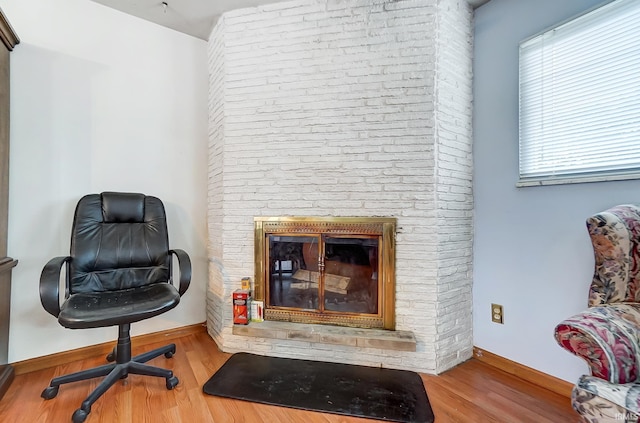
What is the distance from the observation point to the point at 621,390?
2.79 ft

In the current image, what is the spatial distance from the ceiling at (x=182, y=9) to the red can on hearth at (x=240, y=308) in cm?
→ 200

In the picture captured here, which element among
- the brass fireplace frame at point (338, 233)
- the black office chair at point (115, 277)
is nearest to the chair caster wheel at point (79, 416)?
the black office chair at point (115, 277)

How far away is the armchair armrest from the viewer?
89cm

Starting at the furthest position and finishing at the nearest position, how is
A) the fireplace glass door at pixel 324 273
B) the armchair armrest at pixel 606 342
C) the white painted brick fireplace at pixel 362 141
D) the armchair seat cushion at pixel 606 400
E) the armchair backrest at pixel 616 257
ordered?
the fireplace glass door at pixel 324 273, the white painted brick fireplace at pixel 362 141, the armchair backrest at pixel 616 257, the armchair armrest at pixel 606 342, the armchair seat cushion at pixel 606 400

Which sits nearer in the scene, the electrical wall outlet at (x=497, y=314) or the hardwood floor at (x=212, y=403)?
the hardwood floor at (x=212, y=403)

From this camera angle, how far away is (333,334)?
70.4 inches

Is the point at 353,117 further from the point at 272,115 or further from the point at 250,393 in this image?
the point at 250,393

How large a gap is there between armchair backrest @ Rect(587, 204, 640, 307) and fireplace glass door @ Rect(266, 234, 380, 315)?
1.04 m

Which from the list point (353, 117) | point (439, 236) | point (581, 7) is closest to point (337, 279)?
point (439, 236)

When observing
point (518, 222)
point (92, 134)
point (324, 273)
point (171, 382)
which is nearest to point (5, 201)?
point (92, 134)

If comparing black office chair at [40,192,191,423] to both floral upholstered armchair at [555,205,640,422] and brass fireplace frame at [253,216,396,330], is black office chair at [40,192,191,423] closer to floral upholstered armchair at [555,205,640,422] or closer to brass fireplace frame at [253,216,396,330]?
brass fireplace frame at [253,216,396,330]

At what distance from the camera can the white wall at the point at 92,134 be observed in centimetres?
176

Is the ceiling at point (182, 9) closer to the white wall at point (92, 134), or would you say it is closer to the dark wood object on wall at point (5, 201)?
the white wall at point (92, 134)

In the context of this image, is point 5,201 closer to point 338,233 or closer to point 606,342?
point 338,233
